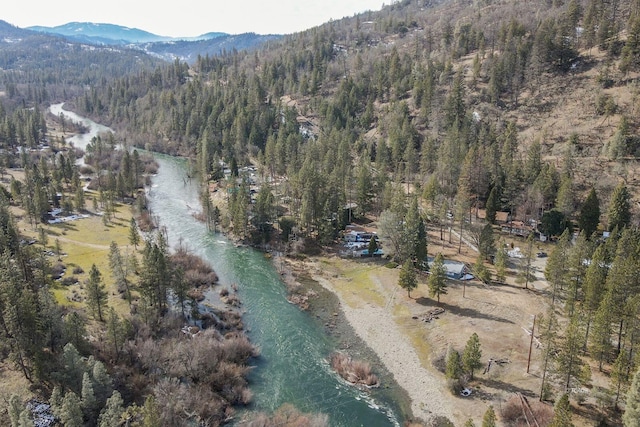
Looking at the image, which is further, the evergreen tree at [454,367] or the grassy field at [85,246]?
the grassy field at [85,246]

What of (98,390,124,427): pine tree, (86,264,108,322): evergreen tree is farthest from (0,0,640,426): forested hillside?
(86,264,108,322): evergreen tree

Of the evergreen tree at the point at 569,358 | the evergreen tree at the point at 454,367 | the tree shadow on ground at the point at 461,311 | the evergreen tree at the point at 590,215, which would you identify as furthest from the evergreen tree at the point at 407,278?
the evergreen tree at the point at 590,215

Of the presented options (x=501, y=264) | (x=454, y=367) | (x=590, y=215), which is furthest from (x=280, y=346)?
(x=590, y=215)

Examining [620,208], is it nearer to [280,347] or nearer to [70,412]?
[280,347]

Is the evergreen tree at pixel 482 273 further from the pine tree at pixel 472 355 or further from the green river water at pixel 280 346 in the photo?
the green river water at pixel 280 346

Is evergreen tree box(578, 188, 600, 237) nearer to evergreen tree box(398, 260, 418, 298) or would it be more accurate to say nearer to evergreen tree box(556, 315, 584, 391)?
evergreen tree box(398, 260, 418, 298)

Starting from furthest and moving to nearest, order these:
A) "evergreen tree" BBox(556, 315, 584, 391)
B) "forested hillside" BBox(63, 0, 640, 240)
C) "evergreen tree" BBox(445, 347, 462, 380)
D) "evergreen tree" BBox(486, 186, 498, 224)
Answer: "forested hillside" BBox(63, 0, 640, 240), "evergreen tree" BBox(486, 186, 498, 224), "evergreen tree" BBox(445, 347, 462, 380), "evergreen tree" BBox(556, 315, 584, 391)
